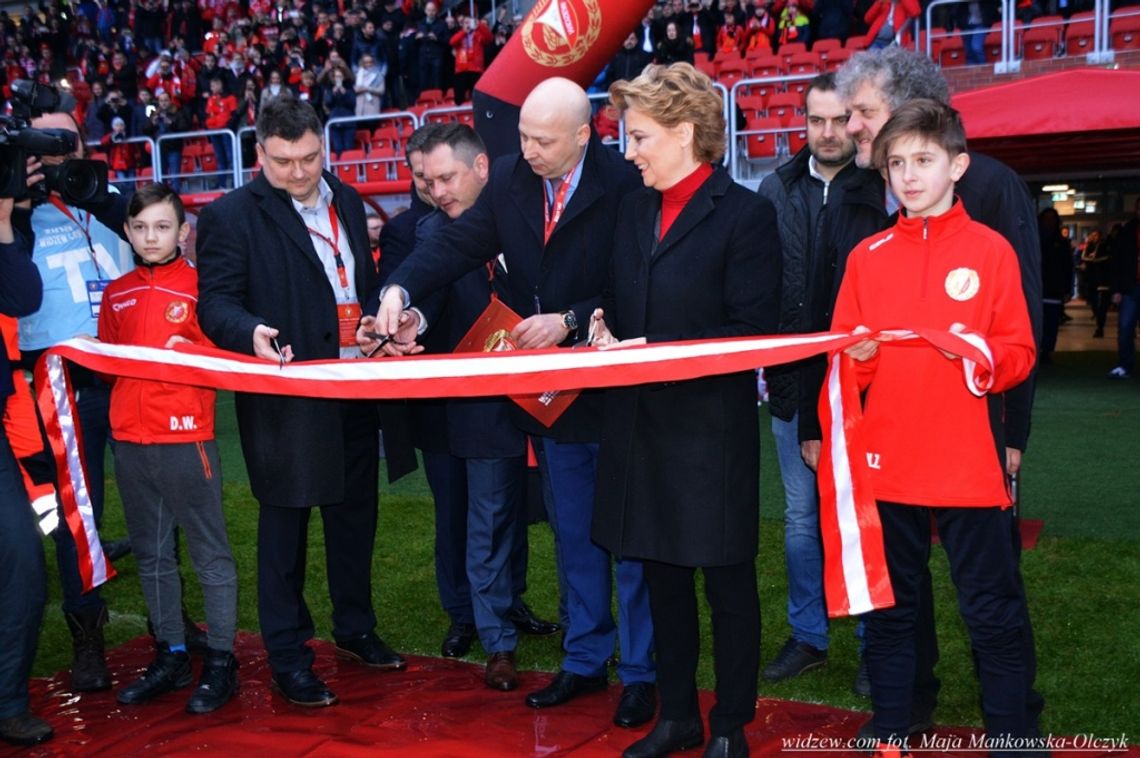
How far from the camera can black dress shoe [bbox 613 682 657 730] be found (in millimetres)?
3650

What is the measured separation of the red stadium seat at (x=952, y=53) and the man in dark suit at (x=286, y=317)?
972 cm

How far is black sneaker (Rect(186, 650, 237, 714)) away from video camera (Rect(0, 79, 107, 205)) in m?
1.63

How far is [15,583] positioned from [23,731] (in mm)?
467

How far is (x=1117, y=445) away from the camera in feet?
26.0

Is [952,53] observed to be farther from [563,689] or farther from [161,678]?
[161,678]

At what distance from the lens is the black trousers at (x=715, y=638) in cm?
330

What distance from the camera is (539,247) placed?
12.6 ft

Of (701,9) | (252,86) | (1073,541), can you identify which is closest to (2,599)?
(1073,541)

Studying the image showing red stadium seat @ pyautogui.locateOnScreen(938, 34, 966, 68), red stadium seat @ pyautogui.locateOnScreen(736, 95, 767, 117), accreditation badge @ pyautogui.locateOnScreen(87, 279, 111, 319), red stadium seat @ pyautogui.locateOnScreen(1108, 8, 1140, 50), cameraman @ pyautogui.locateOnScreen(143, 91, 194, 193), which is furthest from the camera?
cameraman @ pyautogui.locateOnScreen(143, 91, 194, 193)

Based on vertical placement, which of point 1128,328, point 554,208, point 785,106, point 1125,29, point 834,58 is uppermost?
point 834,58

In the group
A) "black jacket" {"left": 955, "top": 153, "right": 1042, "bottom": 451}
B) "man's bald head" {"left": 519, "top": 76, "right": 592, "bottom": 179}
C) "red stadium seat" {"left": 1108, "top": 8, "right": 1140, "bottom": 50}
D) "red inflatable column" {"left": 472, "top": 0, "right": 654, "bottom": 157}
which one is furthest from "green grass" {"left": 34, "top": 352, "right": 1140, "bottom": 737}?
"red stadium seat" {"left": 1108, "top": 8, "right": 1140, "bottom": 50}

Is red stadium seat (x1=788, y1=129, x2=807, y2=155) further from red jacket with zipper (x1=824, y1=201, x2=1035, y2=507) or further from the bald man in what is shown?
red jacket with zipper (x1=824, y1=201, x2=1035, y2=507)

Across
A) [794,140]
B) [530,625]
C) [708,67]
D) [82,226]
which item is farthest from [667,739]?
[708,67]

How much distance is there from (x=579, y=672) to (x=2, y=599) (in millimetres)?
1853
